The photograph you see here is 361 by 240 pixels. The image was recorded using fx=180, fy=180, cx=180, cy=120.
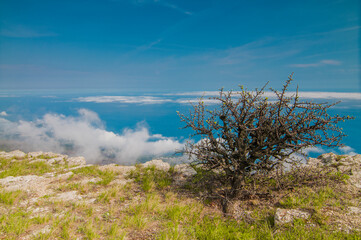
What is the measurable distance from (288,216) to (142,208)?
4821 millimetres

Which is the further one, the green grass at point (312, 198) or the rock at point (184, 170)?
the rock at point (184, 170)

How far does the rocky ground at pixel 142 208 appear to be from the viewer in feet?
17.3

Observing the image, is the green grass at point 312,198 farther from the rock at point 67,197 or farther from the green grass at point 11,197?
the green grass at point 11,197

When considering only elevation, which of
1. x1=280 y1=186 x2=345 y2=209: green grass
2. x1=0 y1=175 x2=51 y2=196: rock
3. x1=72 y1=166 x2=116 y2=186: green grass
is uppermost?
x1=280 y1=186 x2=345 y2=209: green grass

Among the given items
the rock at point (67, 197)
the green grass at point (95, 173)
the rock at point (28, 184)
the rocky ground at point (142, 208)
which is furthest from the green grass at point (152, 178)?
the rock at point (28, 184)

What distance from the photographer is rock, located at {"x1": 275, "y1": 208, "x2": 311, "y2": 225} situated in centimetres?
532

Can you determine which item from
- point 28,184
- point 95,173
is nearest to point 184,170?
point 95,173

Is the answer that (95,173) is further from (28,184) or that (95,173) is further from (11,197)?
(11,197)

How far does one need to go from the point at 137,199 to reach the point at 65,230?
9.64 ft

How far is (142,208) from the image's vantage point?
6629 millimetres

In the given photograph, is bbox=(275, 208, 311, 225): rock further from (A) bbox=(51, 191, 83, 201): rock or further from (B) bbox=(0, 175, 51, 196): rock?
(B) bbox=(0, 175, 51, 196): rock

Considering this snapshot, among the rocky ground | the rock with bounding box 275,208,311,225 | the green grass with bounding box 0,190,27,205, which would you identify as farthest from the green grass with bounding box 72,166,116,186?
the rock with bounding box 275,208,311,225

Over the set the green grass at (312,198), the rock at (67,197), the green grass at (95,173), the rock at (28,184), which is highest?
the green grass at (312,198)

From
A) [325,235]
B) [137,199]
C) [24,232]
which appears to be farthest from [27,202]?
[325,235]
